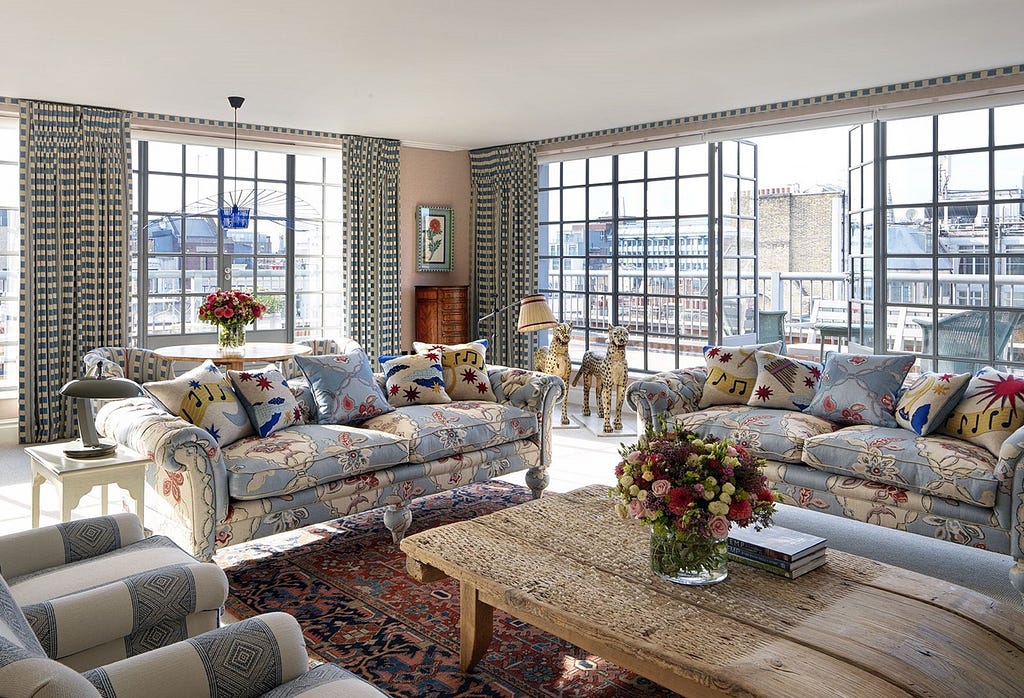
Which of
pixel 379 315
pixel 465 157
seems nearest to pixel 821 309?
pixel 465 157

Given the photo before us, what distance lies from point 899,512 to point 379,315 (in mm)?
5475

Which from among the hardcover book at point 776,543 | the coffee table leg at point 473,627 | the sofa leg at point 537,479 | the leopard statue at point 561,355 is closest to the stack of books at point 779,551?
the hardcover book at point 776,543

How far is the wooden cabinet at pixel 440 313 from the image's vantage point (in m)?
8.45

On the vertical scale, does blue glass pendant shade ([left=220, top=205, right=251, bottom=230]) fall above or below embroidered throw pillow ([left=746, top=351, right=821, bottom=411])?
above

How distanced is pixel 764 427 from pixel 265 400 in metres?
2.66

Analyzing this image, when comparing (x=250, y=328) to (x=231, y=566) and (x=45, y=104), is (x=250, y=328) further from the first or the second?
(x=231, y=566)

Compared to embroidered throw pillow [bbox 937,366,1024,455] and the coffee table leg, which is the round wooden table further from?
embroidered throw pillow [bbox 937,366,1024,455]

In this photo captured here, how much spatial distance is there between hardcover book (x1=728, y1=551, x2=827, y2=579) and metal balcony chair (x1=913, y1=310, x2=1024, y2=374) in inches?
145

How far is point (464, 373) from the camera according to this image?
5219 millimetres

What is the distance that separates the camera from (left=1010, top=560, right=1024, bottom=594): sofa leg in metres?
3.44

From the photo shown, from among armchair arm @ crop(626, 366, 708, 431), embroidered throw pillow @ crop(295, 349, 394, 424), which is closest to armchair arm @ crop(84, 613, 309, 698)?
embroidered throw pillow @ crop(295, 349, 394, 424)

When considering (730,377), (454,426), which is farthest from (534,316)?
(454,426)

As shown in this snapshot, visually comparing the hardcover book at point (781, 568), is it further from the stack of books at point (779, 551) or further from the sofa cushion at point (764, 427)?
the sofa cushion at point (764, 427)

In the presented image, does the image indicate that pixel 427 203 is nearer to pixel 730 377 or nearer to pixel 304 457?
pixel 730 377
